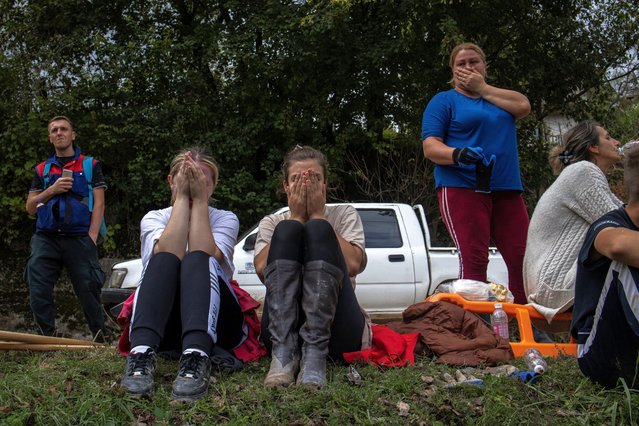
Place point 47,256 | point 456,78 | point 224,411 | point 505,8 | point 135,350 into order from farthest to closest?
1. point 505,8
2. point 47,256
3. point 456,78
4. point 135,350
5. point 224,411

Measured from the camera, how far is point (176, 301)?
3.42 meters

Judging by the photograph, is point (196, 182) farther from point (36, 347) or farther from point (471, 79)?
point (471, 79)

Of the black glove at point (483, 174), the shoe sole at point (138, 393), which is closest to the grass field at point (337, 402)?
the shoe sole at point (138, 393)

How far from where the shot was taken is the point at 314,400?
9.26 ft

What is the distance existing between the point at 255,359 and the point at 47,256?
2493 millimetres

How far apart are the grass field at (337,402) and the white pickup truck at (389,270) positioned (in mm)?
4426

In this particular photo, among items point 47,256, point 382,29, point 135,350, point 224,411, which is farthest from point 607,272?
point 382,29

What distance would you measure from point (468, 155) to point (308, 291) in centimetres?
145

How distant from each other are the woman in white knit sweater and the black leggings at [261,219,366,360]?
1189 millimetres

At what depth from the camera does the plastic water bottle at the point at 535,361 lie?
10.7 feet

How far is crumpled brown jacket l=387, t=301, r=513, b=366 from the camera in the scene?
352cm

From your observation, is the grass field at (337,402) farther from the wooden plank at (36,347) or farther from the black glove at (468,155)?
the black glove at (468,155)

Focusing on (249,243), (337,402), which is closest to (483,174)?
(337,402)

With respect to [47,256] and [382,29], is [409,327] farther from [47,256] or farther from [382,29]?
[382,29]
